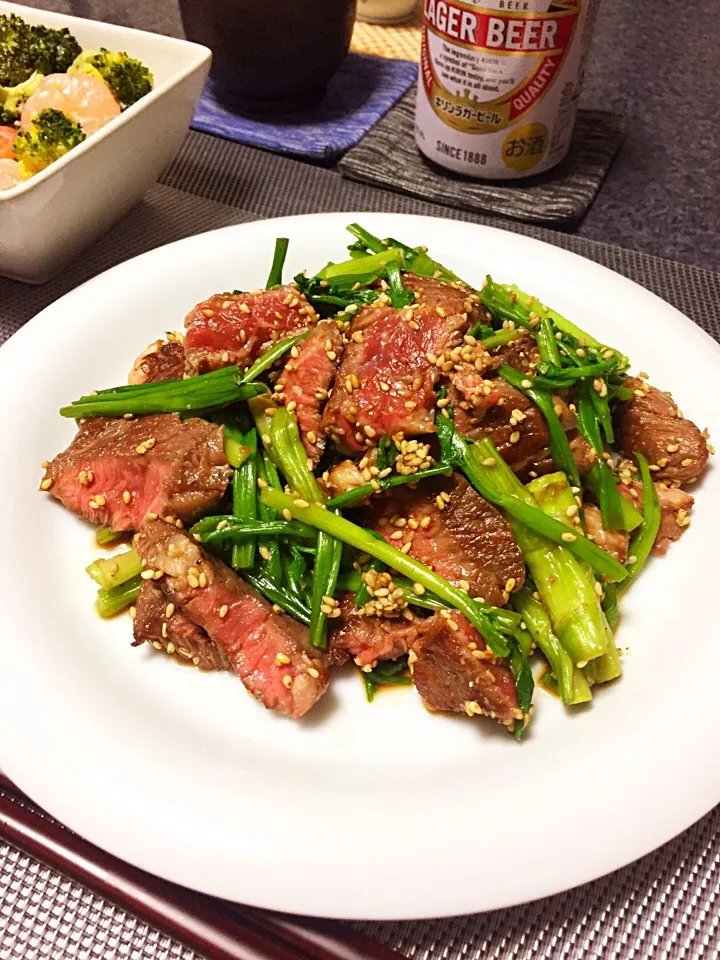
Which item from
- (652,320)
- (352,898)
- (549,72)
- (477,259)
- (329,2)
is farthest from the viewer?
(329,2)

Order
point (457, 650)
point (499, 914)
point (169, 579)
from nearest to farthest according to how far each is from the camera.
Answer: point (499, 914) → point (457, 650) → point (169, 579)

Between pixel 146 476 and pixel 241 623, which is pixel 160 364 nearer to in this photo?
pixel 146 476

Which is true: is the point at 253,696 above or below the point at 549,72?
below

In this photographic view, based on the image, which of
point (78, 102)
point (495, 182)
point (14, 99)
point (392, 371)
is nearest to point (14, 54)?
point (14, 99)

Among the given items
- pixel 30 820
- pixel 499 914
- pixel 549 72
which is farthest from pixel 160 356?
pixel 549 72

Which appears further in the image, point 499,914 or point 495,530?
point 495,530

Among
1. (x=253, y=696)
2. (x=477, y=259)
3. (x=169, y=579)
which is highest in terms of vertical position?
(x=477, y=259)

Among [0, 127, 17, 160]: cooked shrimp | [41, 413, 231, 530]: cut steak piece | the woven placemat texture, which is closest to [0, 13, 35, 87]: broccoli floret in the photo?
[0, 127, 17, 160]: cooked shrimp

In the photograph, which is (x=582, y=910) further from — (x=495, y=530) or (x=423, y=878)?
(x=495, y=530)

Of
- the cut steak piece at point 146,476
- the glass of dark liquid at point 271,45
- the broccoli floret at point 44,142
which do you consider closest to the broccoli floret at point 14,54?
the broccoli floret at point 44,142
